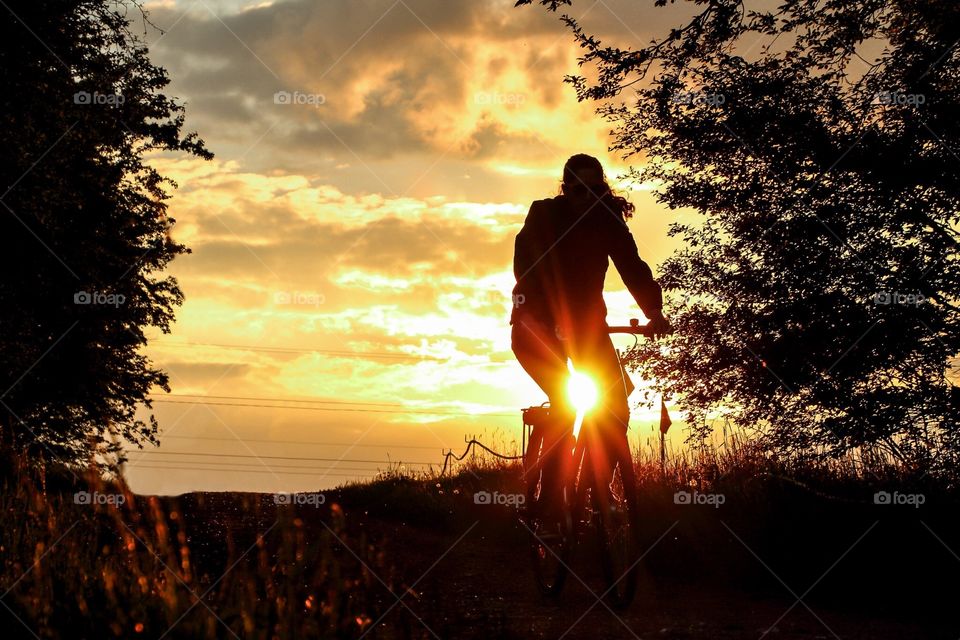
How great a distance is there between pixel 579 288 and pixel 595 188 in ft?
2.49

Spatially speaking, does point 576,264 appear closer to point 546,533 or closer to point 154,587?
point 546,533

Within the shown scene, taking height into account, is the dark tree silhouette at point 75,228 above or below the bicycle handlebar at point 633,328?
above

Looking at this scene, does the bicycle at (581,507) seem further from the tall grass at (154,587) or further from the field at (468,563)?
the tall grass at (154,587)

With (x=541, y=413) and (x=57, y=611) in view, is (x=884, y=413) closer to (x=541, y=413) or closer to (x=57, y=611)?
(x=541, y=413)

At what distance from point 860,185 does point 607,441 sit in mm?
10413

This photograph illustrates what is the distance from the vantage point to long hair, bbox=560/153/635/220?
6.63 meters

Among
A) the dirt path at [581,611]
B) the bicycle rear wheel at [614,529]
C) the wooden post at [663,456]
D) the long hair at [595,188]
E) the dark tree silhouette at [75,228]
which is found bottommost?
the dirt path at [581,611]

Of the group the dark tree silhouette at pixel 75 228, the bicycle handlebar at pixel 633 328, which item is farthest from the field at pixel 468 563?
the dark tree silhouette at pixel 75 228

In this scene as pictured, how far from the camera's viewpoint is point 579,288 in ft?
21.5

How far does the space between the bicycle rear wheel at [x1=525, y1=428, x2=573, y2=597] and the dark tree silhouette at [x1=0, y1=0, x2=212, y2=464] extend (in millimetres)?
12226

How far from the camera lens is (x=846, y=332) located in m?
14.4

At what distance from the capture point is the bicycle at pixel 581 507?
6547 mm

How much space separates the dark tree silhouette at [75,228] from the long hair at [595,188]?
43.1 ft

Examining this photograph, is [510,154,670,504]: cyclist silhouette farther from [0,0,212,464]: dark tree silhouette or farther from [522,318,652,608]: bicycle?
[0,0,212,464]: dark tree silhouette
